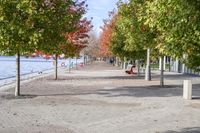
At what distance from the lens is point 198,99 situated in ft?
64.8

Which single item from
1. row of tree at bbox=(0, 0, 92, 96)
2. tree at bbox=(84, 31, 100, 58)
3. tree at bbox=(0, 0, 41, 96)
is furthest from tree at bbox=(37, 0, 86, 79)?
tree at bbox=(84, 31, 100, 58)

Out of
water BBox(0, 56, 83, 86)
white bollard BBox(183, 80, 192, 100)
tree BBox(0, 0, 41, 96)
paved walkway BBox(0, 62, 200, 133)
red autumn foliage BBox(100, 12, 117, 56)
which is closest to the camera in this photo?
paved walkway BBox(0, 62, 200, 133)

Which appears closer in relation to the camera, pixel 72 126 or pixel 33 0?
pixel 72 126

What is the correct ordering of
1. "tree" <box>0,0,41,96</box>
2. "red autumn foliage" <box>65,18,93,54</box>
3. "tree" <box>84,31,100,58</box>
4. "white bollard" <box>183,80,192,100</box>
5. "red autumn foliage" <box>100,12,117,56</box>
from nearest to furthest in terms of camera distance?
"tree" <box>0,0,41,96</box> → "white bollard" <box>183,80,192,100</box> → "red autumn foliage" <box>65,18,93,54</box> → "red autumn foliage" <box>100,12,117,56</box> → "tree" <box>84,31,100,58</box>

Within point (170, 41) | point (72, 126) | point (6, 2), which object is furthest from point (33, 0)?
point (170, 41)

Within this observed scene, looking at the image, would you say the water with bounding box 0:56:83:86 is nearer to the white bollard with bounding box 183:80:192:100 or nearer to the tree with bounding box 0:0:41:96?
the tree with bounding box 0:0:41:96

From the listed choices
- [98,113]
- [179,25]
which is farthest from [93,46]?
[179,25]

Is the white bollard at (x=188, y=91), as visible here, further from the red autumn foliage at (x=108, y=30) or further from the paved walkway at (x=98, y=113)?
the red autumn foliage at (x=108, y=30)

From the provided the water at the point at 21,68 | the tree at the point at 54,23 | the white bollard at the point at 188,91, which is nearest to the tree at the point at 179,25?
the tree at the point at 54,23

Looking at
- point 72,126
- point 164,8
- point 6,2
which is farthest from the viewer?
point 6,2

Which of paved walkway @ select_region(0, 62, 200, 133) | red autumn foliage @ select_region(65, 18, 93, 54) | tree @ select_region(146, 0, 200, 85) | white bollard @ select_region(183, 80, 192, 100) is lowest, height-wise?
paved walkway @ select_region(0, 62, 200, 133)

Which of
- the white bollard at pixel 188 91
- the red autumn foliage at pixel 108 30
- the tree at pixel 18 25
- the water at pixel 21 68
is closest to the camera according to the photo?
the tree at pixel 18 25

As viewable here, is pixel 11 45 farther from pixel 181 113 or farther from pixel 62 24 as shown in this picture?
pixel 181 113

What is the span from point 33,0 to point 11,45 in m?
1.89
